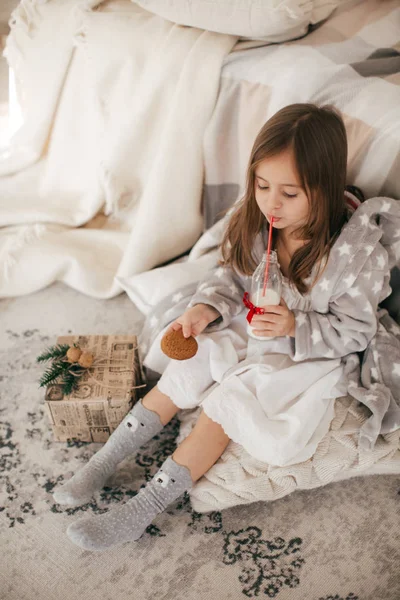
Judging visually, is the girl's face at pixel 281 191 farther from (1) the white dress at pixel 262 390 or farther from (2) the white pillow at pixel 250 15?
(2) the white pillow at pixel 250 15

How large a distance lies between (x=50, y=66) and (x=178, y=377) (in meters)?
1.03

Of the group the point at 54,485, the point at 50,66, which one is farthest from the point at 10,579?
the point at 50,66

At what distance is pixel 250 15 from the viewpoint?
118 centimetres

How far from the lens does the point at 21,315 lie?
4.69ft

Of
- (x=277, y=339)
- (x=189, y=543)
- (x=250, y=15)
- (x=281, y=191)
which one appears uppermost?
(x=250, y=15)

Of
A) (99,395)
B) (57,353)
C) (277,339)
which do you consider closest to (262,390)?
(277,339)

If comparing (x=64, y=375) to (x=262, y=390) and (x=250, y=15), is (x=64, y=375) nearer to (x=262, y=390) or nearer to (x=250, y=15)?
(x=262, y=390)

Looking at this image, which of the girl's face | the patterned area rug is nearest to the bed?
the patterned area rug

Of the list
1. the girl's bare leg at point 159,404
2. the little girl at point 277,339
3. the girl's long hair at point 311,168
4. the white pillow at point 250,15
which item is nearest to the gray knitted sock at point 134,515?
the little girl at point 277,339

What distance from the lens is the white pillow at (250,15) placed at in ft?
3.80

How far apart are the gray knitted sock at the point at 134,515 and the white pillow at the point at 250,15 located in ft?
3.17

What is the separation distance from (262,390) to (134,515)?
32 cm

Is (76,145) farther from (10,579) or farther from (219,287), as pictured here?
(10,579)

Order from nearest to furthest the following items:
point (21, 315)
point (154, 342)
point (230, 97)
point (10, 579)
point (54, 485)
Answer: point (10, 579) → point (54, 485) → point (154, 342) → point (230, 97) → point (21, 315)
